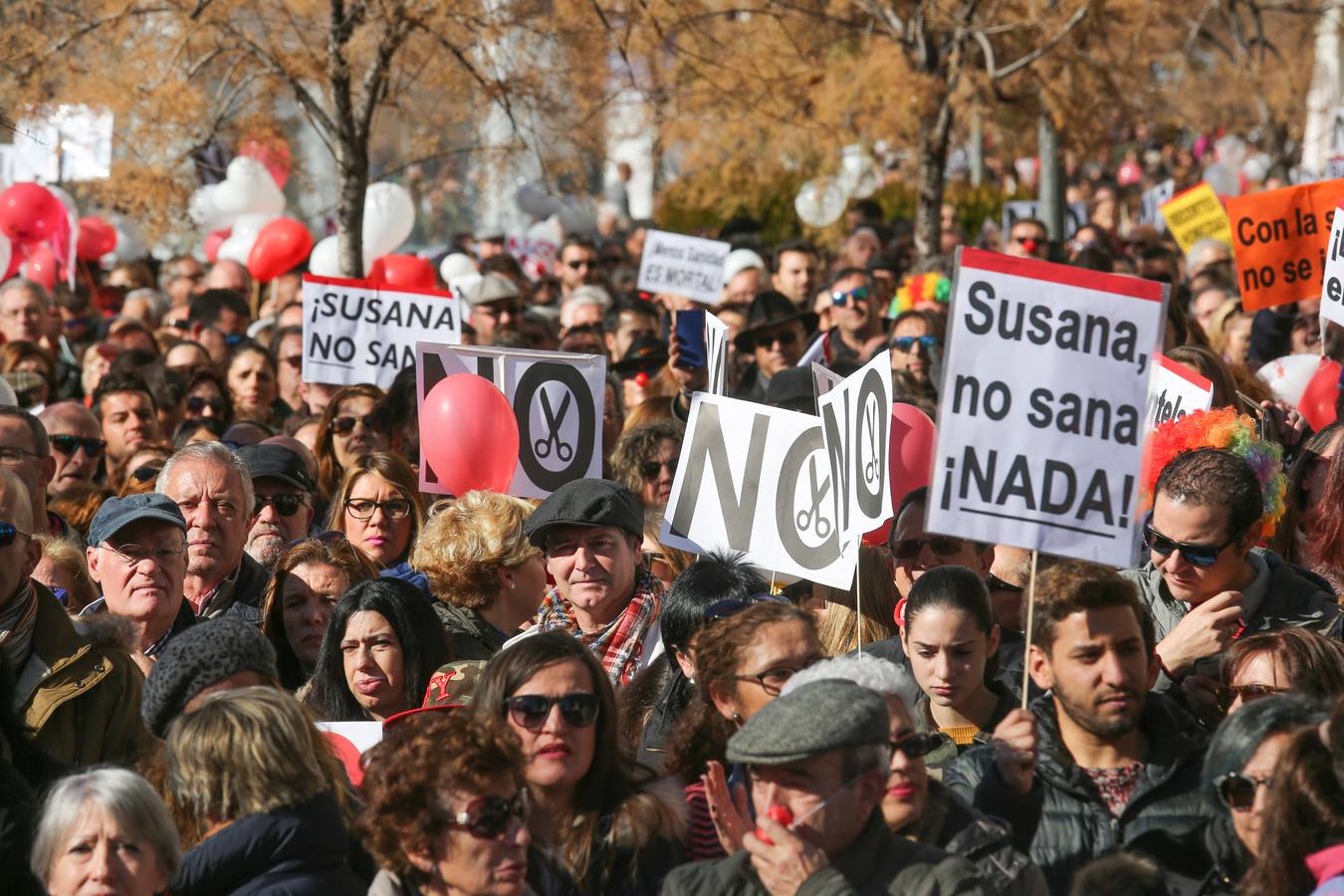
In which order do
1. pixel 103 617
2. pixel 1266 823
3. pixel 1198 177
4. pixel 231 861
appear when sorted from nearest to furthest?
1. pixel 1266 823
2. pixel 231 861
3. pixel 103 617
4. pixel 1198 177

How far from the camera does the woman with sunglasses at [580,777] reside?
4262mm

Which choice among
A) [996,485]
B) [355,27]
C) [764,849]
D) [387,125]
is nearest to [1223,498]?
[996,485]

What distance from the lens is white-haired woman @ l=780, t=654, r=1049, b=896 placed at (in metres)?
3.93

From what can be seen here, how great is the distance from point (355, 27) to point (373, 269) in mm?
4693

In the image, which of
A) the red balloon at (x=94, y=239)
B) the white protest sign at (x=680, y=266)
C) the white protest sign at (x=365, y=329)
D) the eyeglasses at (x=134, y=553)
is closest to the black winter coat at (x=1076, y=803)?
the eyeglasses at (x=134, y=553)

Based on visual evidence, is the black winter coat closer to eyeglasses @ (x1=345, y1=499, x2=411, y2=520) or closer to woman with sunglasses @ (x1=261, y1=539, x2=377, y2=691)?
woman with sunglasses @ (x1=261, y1=539, x2=377, y2=691)

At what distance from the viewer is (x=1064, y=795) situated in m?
4.35

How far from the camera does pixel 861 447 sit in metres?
6.02

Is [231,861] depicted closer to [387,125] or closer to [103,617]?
[103,617]

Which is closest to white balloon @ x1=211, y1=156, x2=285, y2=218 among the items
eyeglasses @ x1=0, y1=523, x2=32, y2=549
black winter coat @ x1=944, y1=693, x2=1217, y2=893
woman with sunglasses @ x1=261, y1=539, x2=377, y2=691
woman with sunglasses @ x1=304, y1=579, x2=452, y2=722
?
woman with sunglasses @ x1=261, y1=539, x2=377, y2=691

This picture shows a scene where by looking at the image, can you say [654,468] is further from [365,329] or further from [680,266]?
[680,266]

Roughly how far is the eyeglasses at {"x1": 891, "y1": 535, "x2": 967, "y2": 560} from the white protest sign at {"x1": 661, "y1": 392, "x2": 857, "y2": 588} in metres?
0.33

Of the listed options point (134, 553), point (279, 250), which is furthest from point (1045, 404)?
point (279, 250)

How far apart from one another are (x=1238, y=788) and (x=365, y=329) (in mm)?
6960
